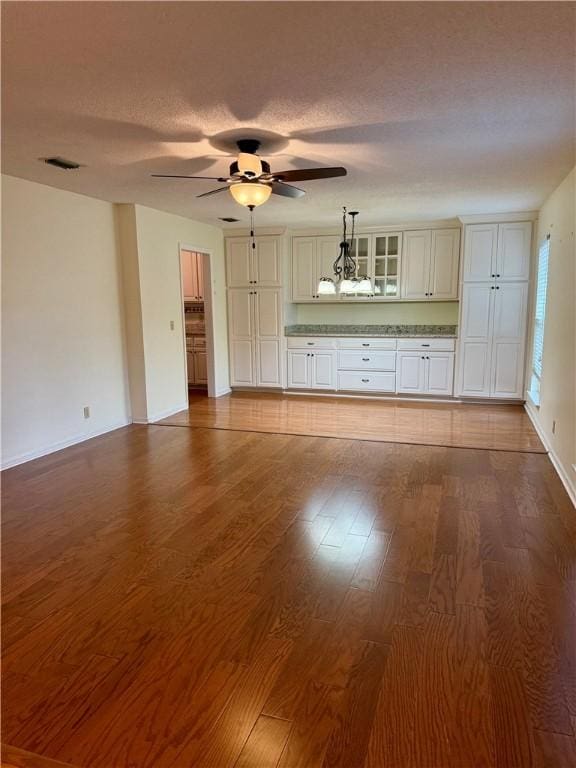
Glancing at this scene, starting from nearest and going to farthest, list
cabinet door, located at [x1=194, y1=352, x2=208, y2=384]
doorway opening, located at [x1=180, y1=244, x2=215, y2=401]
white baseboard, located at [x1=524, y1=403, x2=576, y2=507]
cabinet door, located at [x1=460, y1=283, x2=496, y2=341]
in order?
white baseboard, located at [x1=524, y1=403, x2=576, y2=507]
cabinet door, located at [x1=460, y1=283, x2=496, y2=341]
doorway opening, located at [x1=180, y1=244, x2=215, y2=401]
cabinet door, located at [x1=194, y1=352, x2=208, y2=384]

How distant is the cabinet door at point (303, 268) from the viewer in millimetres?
7020

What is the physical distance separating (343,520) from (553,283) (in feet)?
10.4

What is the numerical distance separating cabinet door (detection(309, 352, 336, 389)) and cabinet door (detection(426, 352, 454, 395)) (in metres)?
1.33

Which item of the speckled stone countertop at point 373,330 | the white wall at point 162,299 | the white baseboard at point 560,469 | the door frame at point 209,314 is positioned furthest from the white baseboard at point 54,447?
the white baseboard at point 560,469

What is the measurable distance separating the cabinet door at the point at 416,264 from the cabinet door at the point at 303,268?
1301 mm

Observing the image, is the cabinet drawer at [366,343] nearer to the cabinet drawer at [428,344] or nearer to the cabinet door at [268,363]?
the cabinet drawer at [428,344]

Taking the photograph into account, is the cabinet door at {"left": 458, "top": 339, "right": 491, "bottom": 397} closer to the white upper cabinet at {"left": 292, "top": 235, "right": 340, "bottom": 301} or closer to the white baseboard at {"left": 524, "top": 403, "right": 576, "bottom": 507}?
the white baseboard at {"left": 524, "top": 403, "right": 576, "bottom": 507}

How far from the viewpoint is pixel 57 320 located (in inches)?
176

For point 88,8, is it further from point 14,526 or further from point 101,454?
point 101,454

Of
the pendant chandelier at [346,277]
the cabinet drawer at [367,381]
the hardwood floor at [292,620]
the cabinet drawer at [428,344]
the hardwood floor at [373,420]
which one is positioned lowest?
the hardwood floor at [292,620]

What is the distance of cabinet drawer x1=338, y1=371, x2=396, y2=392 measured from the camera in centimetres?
677

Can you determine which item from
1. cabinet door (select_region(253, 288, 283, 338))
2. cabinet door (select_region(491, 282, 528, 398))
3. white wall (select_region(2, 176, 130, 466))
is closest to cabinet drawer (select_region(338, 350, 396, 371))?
cabinet door (select_region(253, 288, 283, 338))

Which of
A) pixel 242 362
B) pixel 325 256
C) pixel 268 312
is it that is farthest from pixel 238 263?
pixel 242 362

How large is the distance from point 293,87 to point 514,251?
15.0ft
